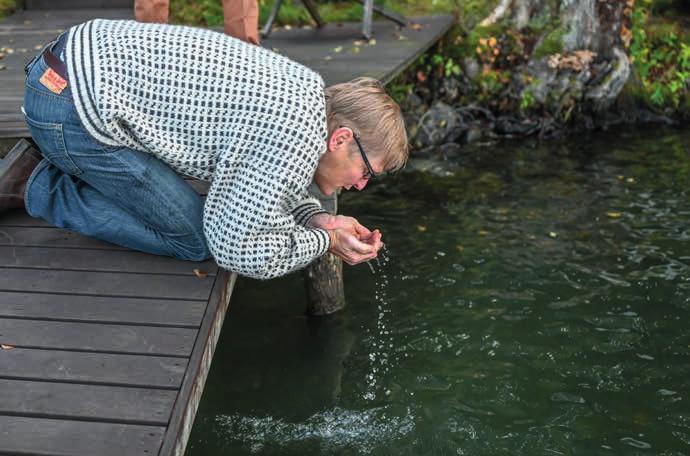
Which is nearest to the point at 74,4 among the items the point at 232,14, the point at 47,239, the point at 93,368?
the point at 232,14

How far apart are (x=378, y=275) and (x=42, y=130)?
8.58ft

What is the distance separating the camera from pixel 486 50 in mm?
8719

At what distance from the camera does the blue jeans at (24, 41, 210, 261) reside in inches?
136

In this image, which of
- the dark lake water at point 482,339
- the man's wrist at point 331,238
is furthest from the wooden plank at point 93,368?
the dark lake water at point 482,339

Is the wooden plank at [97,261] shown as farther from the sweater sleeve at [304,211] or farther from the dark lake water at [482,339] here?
the dark lake water at [482,339]

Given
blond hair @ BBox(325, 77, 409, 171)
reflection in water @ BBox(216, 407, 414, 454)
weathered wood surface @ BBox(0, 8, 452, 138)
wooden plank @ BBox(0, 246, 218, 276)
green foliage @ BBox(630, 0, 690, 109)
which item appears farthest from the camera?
green foliage @ BBox(630, 0, 690, 109)

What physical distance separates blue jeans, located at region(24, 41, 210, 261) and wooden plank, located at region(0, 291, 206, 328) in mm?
346

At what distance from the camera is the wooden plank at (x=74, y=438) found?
8.57 feet

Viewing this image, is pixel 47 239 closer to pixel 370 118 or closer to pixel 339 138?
pixel 339 138

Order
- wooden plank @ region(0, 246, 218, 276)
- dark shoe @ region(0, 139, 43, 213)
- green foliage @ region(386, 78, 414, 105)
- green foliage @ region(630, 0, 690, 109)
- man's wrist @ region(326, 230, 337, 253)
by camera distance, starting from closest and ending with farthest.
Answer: man's wrist @ region(326, 230, 337, 253) → wooden plank @ region(0, 246, 218, 276) → dark shoe @ region(0, 139, 43, 213) → green foliage @ region(386, 78, 414, 105) → green foliage @ region(630, 0, 690, 109)

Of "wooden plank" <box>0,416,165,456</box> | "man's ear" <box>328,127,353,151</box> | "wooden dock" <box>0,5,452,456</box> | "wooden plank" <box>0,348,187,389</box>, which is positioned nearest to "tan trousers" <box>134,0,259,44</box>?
"wooden dock" <box>0,5,452,456</box>

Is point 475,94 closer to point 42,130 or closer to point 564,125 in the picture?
point 564,125

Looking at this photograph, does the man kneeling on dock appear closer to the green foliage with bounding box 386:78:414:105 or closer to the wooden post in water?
the wooden post in water

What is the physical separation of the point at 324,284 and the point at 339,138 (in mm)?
1825
